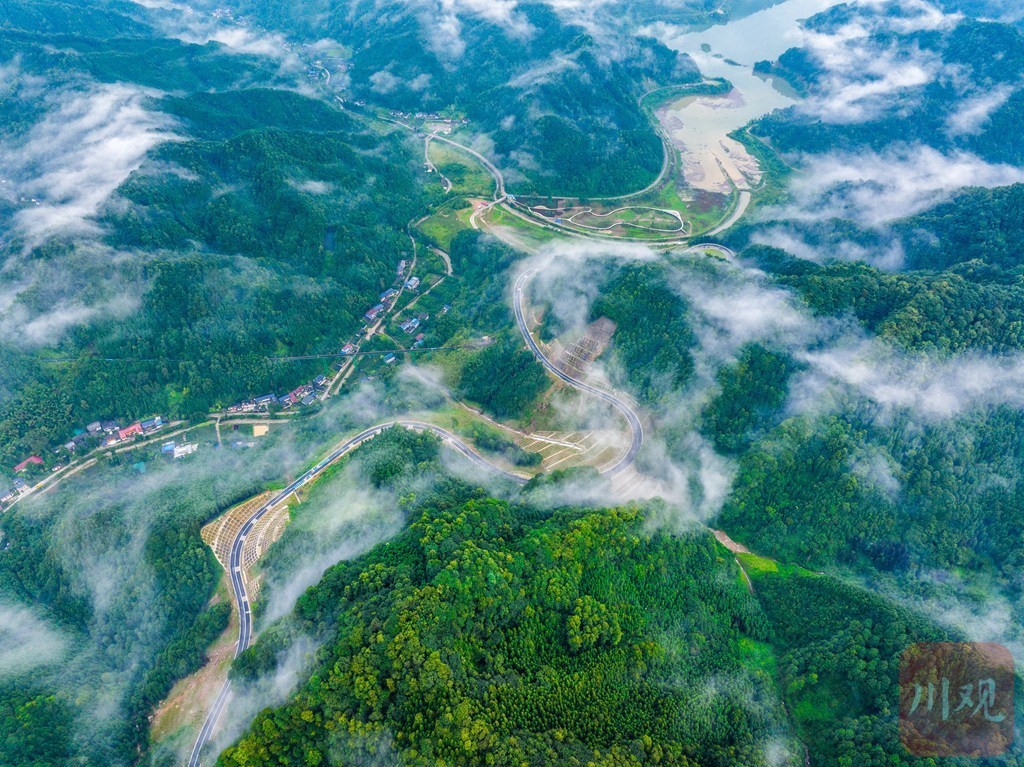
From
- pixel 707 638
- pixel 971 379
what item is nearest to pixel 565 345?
pixel 707 638

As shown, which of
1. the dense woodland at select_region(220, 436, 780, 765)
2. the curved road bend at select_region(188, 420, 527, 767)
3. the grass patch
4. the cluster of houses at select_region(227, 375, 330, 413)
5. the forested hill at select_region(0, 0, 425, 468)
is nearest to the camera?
the dense woodland at select_region(220, 436, 780, 765)

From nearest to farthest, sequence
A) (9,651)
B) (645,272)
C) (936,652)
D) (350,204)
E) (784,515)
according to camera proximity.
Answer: (936,652) → (9,651) → (784,515) → (645,272) → (350,204)

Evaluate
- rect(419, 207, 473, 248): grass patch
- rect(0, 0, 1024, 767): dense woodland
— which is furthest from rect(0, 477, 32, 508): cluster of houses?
rect(419, 207, 473, 248): grass patch

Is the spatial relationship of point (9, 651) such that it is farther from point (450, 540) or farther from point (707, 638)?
point (707, 638)

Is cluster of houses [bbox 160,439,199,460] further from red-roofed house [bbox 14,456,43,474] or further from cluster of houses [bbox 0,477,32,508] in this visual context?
cluster of houses [bbox 0,477,32,508]

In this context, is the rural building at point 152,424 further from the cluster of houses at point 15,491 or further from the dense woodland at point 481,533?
the cluster of houses at point 15,491

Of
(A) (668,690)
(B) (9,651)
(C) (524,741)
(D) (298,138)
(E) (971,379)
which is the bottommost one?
(B) (9,651)
